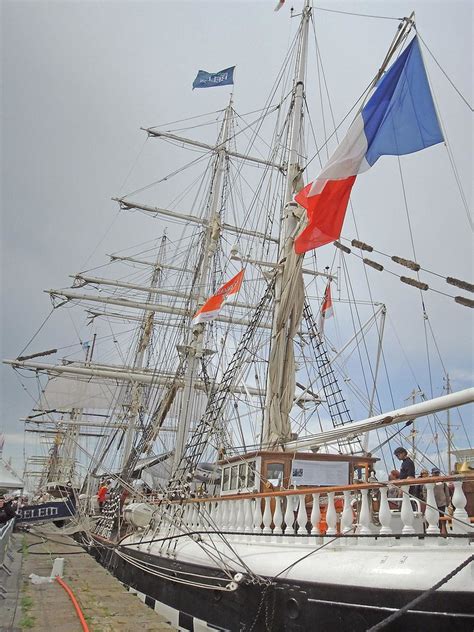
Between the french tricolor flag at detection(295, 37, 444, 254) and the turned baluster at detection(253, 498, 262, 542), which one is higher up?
the french tricolor flag at detection(295, 37, 444, 254)

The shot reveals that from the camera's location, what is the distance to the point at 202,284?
25.4 meters

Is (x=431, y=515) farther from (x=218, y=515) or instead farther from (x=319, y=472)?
(x=218, y=515)

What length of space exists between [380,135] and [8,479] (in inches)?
1215

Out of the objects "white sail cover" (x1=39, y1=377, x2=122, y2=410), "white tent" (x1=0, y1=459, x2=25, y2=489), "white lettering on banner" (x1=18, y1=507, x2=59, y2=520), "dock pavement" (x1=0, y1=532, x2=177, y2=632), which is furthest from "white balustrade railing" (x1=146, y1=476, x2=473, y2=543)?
"white sail cover" (x1=39, y1=377, x2=122, y2=410)

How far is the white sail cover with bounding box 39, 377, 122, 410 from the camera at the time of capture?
2071 inches

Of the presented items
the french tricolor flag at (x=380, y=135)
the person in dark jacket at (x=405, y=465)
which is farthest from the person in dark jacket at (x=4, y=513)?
the french tricolor flag at (x=380, y=135)

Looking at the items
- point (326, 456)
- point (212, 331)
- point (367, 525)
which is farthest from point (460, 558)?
point (212, 331)

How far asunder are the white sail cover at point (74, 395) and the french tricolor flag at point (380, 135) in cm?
4560

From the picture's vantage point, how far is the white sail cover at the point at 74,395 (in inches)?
2071

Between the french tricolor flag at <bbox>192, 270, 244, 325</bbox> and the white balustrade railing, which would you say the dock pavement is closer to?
the white balustrade railing

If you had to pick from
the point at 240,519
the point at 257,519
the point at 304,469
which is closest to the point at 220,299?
the point at 304,469

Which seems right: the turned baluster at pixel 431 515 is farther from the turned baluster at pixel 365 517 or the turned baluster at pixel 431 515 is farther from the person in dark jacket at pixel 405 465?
the person in dark jacket at pixel 405 465

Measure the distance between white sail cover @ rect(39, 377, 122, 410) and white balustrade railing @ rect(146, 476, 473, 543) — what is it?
4375 cm

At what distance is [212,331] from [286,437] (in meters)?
15.2
